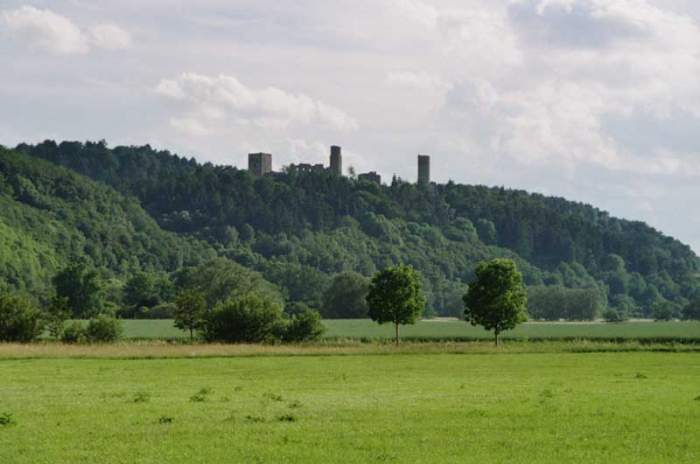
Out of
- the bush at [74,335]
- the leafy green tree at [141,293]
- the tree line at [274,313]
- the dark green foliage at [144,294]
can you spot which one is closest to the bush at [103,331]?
the tree line at [274,313]

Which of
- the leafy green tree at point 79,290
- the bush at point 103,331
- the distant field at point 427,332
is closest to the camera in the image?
the bush at point 103,331

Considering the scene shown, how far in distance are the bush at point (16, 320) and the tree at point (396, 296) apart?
27323 millimetres

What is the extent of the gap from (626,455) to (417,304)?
68.4 metres

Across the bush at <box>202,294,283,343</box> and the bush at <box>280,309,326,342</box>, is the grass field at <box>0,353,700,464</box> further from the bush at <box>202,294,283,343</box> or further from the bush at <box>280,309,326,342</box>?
the bush at <box>280,309,326,342</box>

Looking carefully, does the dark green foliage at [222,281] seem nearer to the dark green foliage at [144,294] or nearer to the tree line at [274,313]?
the dark green foliage at [144,294]

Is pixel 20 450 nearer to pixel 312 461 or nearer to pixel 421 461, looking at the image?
pixel 312 461

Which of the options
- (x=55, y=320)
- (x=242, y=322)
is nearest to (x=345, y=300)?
(x=242, y=322)

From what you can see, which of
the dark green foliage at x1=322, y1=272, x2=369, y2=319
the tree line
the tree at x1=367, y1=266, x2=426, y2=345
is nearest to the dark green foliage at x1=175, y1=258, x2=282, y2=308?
the dark green foliage at x1=322, y1=272, x2=369, y2=319

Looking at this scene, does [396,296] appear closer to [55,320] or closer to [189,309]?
[189,309]

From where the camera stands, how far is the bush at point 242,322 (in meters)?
88.9

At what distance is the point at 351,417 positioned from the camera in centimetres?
3089

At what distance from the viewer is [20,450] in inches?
987

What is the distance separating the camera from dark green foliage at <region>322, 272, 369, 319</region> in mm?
168500

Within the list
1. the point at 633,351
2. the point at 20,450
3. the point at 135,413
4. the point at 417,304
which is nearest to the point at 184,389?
the point at 135,413
